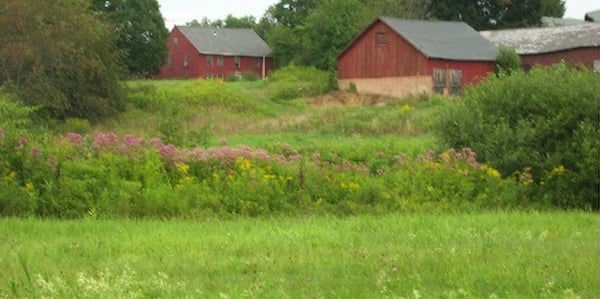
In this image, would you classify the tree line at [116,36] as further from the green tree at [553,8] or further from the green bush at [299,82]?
the green bush at [299,82]

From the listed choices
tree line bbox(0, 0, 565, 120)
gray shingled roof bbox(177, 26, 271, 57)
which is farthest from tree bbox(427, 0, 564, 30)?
gray shingled roof bbox(177, 26, 271, 57)

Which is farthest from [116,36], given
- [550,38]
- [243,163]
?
[550,38]

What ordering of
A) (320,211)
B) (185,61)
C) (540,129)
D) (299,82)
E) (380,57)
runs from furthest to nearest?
(185,61) → (299,82) → (380,57) → (540,129) → (320,211)

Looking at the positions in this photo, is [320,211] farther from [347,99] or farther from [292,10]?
[292,10]

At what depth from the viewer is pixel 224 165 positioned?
20484 mm

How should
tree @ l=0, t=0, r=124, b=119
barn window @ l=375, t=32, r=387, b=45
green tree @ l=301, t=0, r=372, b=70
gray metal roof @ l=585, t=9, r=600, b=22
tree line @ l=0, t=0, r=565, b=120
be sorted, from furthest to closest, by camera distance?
gray metal roof @ l=585, t=9, r=600, b=22 < green tree @ l=301, t=0, r=372, b=70 < barn window @ l=375, t=32, r=387, b=45 < tree line @ l=0, t=0, r=565, b=120 < tree @ l=0, t=0, r=124, b=119

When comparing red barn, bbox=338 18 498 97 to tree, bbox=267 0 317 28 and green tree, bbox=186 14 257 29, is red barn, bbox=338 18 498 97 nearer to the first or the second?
tree, bbox=267 0 317 28

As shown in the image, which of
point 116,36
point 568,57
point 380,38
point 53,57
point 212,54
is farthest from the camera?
point 212,54

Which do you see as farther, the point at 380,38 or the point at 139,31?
the point at 139,31

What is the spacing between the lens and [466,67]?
6206 centimetres

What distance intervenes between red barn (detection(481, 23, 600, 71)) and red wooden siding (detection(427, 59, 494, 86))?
3393 mm

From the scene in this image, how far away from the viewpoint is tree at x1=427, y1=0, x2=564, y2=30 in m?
86.6

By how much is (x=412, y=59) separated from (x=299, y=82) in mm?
9048

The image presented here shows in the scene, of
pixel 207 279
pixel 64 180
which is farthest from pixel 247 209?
pixel 207 279
